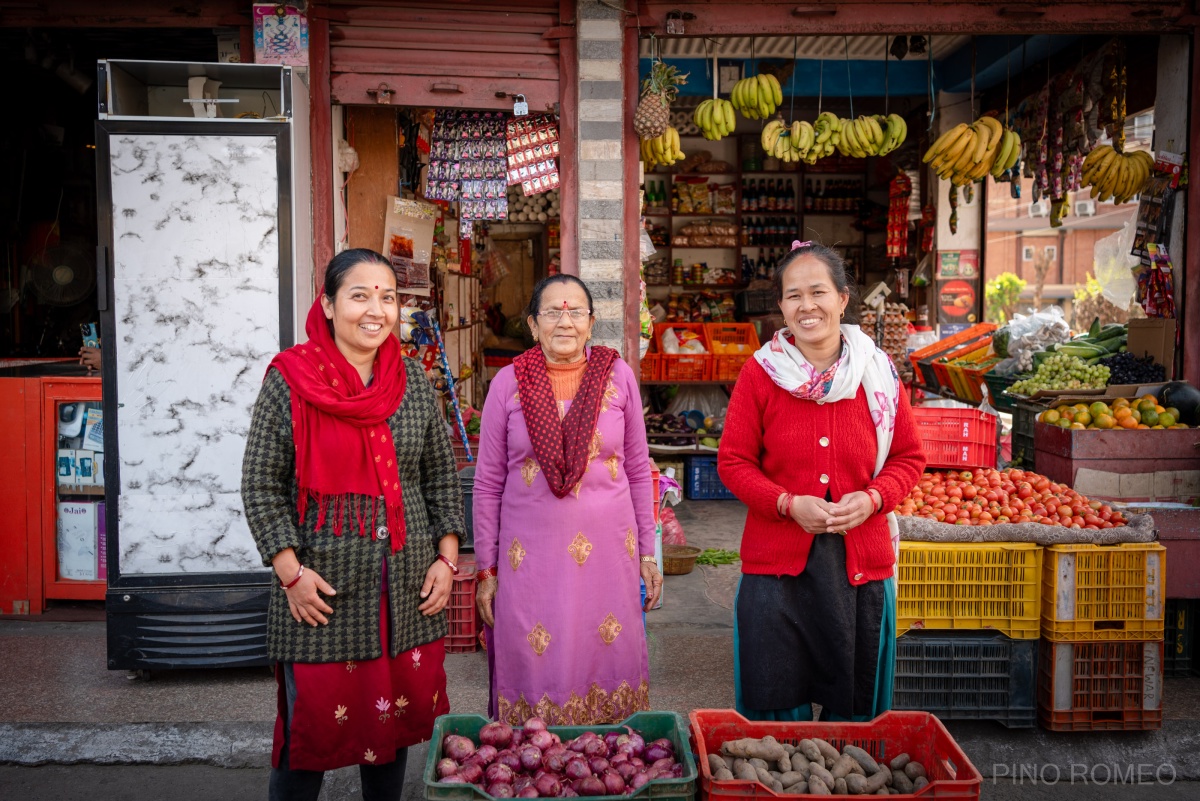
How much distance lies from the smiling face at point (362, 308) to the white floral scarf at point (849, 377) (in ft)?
3.52

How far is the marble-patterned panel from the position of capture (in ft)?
12.5

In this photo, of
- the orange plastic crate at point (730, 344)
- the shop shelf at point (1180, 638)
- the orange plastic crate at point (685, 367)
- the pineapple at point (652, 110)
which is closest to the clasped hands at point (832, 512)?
the shop shelf at point (1180, 638)

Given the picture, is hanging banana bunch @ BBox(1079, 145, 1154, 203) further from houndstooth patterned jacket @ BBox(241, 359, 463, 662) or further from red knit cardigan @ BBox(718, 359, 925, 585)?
houndstooth patterned jacket @ BBox(241, 359, 463, 662)

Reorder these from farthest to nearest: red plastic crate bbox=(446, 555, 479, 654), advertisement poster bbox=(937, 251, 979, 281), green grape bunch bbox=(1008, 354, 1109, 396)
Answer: advertisement poster bbox=(937, 251, 979, 281) < green grape bunch bbox=(1008, 354, 1109, 396) < red plastic crate bbox=(446, 555, 479, 654)

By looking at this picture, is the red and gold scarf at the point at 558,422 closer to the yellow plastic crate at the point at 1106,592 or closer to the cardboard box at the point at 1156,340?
the yellow plastic crate at the point at 1106,592

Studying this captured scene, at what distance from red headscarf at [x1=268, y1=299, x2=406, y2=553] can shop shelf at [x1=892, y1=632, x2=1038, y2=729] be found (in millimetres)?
2121

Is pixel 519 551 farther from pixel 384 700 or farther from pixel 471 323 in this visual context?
pixel 471 323

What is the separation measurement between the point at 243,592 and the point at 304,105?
2.26 m

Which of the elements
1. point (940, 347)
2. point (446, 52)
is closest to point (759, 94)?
point (446, 52)

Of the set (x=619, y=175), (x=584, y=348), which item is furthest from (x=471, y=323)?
(x=584, y=348)

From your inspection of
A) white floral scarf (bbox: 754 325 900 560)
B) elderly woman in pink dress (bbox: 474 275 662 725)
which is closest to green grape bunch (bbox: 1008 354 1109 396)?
white floral scarf (bbox: 754 325 900 560)

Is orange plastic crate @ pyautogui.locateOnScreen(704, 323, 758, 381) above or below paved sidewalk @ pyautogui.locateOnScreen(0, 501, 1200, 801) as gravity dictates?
above

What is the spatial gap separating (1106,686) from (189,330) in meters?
3.91

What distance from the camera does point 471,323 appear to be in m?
7.94
